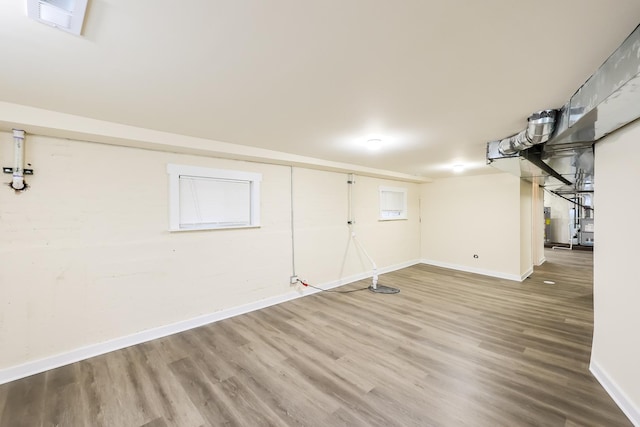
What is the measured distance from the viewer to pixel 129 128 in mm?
2414

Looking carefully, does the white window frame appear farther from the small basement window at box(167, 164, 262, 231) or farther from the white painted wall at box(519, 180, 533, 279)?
the small basement window at box(167, 164, 262, 231)

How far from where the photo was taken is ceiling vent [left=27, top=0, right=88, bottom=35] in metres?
0.99

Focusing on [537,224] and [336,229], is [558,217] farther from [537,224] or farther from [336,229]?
[336,229]

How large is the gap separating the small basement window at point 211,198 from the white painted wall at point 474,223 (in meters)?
4.68

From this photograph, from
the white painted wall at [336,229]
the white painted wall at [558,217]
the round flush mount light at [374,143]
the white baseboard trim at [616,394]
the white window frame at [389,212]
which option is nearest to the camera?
the white baseboard trim at [616,394]

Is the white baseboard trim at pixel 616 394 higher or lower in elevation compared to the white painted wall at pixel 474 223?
lower

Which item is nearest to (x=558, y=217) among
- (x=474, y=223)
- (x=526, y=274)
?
(x=526, y=274)

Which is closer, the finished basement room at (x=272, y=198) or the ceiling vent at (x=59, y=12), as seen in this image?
the ceiling vent at (x=59, y=12)

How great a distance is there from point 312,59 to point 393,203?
5075mm

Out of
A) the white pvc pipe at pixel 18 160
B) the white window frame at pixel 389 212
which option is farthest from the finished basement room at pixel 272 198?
the white window frame at pixel 389 212

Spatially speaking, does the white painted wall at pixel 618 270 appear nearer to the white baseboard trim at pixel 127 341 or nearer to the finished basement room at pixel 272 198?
the finished basement room at pixel 272 198

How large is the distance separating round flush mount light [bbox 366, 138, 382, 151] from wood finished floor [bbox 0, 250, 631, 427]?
7.16ft

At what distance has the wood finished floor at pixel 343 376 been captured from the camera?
5.73 ft

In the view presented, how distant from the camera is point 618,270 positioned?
1861 mm
